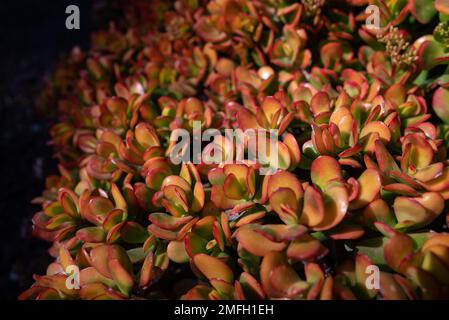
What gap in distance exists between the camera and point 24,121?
2.82m

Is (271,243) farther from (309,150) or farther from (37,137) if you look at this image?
(37,137)

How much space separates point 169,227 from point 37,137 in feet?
6.37

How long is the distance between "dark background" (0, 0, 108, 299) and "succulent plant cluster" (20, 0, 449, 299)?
0.68 m

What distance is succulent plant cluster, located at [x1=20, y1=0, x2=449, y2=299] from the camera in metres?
0.95

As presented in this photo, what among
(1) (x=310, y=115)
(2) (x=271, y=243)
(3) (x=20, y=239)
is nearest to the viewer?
(2) (x=271, y=243)

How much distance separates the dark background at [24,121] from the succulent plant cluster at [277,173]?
68 centimetres

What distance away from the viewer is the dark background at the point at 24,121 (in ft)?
6.98

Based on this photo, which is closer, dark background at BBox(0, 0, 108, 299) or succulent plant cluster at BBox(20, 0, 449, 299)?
succulent plant cluster at BBox(20, 0, 449, 299)

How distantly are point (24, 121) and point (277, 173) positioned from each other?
92.3 inches

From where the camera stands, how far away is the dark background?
6.98 feet

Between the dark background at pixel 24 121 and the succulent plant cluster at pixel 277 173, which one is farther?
the dark background at pixel 24 121

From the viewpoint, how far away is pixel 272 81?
149 centimetres

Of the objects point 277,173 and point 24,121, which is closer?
point 277,173
